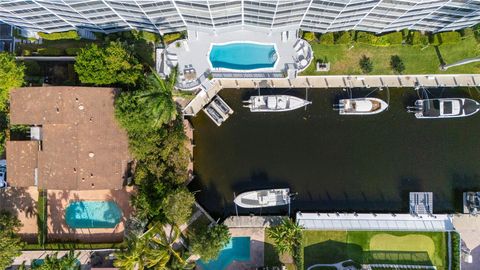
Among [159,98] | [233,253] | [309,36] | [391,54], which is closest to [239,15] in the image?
[309,36]

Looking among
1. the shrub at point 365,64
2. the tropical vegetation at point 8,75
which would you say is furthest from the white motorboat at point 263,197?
the tropical vegetation at point 8,75

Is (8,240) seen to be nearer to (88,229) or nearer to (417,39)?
(88,229)

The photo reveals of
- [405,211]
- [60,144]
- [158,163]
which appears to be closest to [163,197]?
[158,163]

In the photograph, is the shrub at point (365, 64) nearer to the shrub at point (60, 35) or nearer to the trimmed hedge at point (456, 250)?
the trimmed hedge at point (456, 250)

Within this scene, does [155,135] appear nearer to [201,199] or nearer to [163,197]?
[163,197]

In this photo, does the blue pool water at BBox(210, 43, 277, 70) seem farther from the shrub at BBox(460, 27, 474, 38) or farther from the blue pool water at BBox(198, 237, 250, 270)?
the shrub at BBox(460, 27, 474, 38)

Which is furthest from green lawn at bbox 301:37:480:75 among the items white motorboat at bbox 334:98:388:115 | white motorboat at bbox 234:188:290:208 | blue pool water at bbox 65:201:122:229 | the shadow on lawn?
blue pool water at bbox 65:201:122:229
